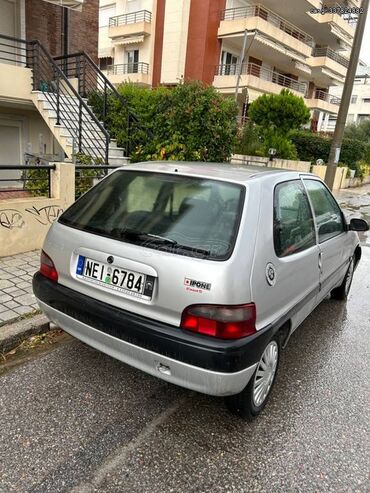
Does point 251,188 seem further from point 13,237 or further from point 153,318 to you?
point 13,237

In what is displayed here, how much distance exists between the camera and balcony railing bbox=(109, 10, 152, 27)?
1017 inches

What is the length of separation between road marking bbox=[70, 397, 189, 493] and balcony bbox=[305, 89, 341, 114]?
33232 millimetres

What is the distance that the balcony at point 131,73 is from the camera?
26172 mm

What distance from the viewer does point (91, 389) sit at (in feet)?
9.10

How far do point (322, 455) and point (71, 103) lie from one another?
917cm

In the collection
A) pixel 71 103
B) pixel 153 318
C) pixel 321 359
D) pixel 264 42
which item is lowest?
pixel 321 359

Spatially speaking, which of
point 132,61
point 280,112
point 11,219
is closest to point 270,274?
point 11,219

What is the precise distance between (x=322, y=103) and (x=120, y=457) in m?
35.5

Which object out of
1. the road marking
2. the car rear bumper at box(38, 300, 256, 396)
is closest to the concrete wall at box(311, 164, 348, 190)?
the road marking

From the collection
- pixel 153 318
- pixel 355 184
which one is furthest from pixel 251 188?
pixel 355 184

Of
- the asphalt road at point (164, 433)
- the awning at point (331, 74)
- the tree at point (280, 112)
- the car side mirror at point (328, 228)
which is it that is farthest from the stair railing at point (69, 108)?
the awning at point (331, 74)

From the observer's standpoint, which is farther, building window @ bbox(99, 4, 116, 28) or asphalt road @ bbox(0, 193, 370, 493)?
building window @ bbox(99, 4, 116, 28)

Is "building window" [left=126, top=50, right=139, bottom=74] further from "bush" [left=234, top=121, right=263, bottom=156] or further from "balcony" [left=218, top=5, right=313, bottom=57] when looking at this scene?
"bush" [left=234, top=121, right=263, bottom=156]

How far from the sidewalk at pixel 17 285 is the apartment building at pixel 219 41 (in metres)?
18.0
